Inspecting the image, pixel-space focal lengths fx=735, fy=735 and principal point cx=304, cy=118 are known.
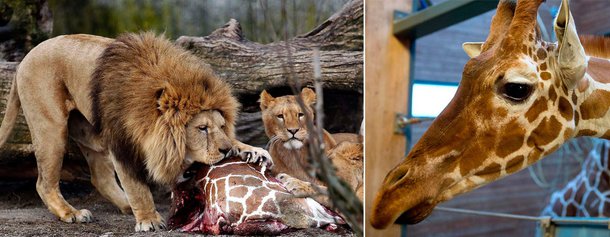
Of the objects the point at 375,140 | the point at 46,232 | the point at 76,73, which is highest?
the point at 76,73

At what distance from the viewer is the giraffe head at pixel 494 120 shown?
1.87 meters

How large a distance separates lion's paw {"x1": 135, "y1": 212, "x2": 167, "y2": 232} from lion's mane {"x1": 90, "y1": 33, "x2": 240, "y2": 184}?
17 cm

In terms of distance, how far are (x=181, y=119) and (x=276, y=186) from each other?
446mm

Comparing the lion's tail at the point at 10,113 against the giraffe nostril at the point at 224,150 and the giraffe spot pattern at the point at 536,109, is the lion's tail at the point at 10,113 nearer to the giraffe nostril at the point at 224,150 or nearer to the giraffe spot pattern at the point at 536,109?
the giraffe nostril at the point at 224,150

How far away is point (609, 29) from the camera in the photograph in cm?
340

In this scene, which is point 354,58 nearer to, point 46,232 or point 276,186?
point 276,186

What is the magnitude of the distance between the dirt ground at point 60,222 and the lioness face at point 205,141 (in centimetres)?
23

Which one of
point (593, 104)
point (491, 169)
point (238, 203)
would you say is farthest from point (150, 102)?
point (593, 104)

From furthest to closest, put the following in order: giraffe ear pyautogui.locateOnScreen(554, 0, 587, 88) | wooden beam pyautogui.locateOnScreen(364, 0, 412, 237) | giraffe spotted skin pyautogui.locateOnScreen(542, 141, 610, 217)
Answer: giraffe spotted skin pyautogui.locateOnScreen(542, 141, 610, 217), wooden beam pyautogui.locateOnScreen(364, 0, 412, 237), giraffe ear pyautogui.locateOnScreen(554, 0, 587, 88)

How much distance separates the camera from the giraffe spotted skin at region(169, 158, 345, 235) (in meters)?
2.78

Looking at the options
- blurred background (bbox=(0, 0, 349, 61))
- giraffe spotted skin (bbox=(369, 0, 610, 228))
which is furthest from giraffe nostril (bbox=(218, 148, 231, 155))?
giraffe spotted skin (bbox=(369, 0, 610, 228))

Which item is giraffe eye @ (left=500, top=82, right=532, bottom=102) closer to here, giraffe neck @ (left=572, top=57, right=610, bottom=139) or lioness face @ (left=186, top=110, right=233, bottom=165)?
giraffe neck @ (left=572, top=57, right=610, bottom=139)

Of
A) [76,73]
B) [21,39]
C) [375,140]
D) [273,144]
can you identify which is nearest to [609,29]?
[375,140]

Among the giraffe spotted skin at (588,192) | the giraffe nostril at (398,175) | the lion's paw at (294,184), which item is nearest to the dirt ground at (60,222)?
the lion's paw at (294,184)
